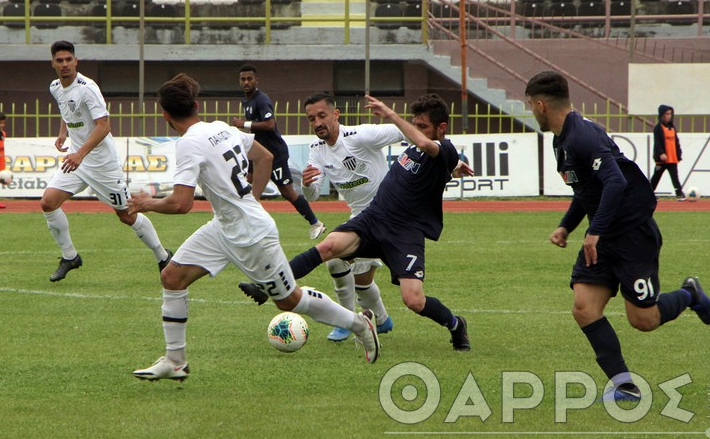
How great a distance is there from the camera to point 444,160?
734 cm

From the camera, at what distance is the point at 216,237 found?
6.52 m

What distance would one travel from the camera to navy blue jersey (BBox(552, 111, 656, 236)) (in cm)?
579

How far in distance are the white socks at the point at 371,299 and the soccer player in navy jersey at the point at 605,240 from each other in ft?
7.37

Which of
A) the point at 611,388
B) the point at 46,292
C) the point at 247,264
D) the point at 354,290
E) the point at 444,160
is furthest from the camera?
the point at 46,292

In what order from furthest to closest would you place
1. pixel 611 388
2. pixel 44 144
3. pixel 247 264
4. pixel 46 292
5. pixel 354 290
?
pixel 44 144, pixel 46 292, pixel 354 290, pixel 247 264, pixel 611 388

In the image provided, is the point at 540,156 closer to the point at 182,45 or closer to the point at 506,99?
the point at 506,99

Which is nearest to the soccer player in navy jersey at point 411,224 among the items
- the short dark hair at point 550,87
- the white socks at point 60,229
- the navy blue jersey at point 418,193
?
the navy blue jersey at point 418,193

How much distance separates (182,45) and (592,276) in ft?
74.4

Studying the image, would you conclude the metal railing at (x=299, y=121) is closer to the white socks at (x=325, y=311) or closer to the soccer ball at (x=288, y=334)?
the soccer ball at (x=288, y=334)

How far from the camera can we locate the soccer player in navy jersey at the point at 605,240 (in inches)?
235

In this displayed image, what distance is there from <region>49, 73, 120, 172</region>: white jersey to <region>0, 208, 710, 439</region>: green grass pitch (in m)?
1.29

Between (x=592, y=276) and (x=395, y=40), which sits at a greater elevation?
(x=395, y=40)

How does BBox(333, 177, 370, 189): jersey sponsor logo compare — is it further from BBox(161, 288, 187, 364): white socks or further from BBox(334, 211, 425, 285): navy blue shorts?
BBox(161, 288, 187, 364): white socks

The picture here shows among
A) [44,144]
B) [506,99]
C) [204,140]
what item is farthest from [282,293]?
[506,99]
